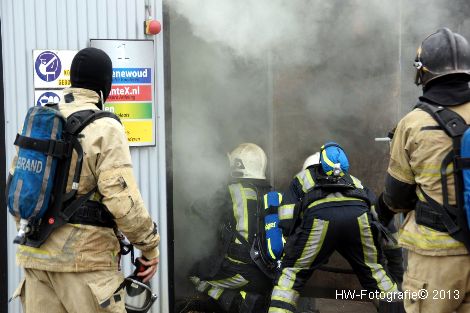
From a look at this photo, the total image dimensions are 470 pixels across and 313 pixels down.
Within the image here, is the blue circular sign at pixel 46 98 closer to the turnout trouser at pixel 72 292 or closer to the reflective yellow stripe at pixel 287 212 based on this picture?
the turnout trouser at pixel 72 292

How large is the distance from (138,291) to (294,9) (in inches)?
132

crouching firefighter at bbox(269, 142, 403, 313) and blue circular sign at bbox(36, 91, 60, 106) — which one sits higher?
blue circular sign at bbox(36, 91, 60, 106)

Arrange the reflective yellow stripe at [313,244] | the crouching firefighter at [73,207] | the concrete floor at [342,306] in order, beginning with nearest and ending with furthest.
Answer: the crouching firefighter at [73,207] → the reflective yellow stripe at [313,244] → the concrete floor at [342,306]

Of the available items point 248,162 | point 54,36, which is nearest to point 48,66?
point 54,36

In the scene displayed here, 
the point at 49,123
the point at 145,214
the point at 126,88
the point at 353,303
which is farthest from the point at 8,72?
the point at 353,303

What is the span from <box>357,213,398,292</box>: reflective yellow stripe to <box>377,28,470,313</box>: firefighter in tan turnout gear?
4.55 feet

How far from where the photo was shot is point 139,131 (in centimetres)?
479

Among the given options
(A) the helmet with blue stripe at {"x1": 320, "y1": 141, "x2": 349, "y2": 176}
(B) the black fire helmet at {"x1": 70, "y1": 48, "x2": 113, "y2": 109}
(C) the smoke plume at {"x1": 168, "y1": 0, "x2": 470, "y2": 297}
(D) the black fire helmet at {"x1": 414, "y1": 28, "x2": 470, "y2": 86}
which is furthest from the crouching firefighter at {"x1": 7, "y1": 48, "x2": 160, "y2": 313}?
(C) the smoke plume at {"x1": 168, "y1": 0, "x2": 470, "y2": 297}

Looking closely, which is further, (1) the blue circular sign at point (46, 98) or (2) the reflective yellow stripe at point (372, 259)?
(2) the reflective yellow stripe at point (372, 259)

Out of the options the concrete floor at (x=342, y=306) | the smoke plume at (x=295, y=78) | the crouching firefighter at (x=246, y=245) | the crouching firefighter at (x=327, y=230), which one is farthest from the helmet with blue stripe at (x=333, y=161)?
the concrete floor at (x=342, y=306)

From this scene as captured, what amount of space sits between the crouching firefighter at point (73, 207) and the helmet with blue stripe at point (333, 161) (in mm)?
1901

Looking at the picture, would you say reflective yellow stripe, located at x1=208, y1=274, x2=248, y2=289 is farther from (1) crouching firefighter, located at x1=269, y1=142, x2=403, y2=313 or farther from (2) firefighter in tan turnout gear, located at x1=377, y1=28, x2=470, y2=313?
(2) firefighter in tan turnout gear, located at x1=377, y1=28, x2=470, y2=313

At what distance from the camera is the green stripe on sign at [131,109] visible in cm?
467

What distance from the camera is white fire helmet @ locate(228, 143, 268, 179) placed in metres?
5.51
